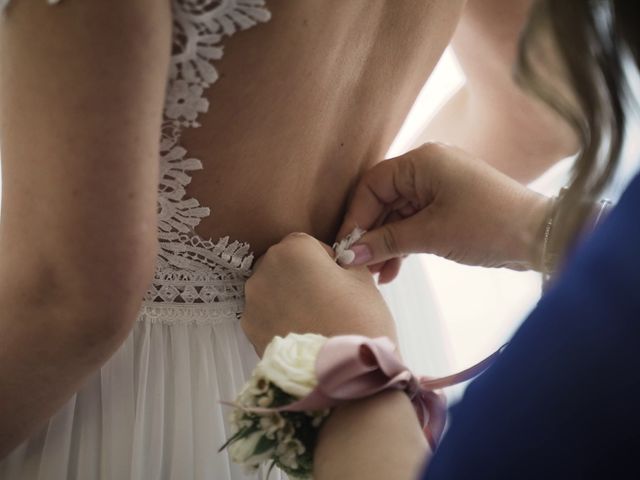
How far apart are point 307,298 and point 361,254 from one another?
0.16 m

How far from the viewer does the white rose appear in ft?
2.06

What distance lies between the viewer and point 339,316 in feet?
2.57

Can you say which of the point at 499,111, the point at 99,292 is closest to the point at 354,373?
the point at 99,292

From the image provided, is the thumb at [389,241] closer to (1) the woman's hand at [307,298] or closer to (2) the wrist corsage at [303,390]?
(1) the woman's hand at [307,298]

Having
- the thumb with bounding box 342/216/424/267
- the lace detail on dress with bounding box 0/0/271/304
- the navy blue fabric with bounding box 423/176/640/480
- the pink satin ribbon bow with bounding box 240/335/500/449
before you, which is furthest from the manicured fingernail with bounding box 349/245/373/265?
the navy blue fabric with bounding box 423/176/640/480

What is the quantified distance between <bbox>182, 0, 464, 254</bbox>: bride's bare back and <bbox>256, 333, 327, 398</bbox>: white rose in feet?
0.77

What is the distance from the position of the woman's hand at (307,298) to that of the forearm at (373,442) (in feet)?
0.44

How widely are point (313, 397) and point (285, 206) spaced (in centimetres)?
33

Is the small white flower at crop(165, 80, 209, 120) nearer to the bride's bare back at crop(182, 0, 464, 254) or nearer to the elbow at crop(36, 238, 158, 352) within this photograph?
the bride's bare back at crop(182, 0, 464, 254)

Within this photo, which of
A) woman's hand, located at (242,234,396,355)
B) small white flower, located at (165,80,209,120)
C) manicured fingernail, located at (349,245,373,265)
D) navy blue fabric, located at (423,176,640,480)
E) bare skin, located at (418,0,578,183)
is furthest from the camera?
bare skin, located at (418,0,578,183)

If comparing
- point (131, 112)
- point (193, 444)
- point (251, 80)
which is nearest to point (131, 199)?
point (131, 112)

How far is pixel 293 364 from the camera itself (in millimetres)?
635

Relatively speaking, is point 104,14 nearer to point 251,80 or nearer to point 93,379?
point 251,80

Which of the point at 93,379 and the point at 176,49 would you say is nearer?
the point at 176,49
